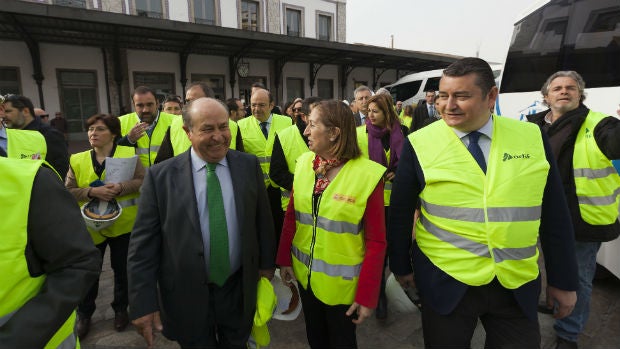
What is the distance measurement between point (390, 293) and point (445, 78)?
4.08 feet

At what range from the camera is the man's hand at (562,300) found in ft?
5.35

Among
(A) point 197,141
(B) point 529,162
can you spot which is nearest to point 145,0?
(A) point 197,141

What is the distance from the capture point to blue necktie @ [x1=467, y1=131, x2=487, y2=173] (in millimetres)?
1536

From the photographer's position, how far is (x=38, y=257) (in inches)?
45.4

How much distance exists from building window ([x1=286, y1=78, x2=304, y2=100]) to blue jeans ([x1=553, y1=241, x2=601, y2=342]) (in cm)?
1647

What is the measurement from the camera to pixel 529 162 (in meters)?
1.49

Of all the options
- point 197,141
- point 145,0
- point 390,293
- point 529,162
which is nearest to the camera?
point 529,162

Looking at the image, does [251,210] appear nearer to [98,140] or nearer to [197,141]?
[197,141]

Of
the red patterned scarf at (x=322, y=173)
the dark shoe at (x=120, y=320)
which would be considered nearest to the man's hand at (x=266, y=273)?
the red patterned scarf at (x=322, y=173)

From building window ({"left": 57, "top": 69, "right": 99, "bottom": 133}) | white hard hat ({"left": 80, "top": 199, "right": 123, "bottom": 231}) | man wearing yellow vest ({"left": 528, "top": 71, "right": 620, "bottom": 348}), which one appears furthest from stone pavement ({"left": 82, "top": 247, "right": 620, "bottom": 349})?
building window ({"left": 57, "top": 69, "right": 99, "bottom": 133})

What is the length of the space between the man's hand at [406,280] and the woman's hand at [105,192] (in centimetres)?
219

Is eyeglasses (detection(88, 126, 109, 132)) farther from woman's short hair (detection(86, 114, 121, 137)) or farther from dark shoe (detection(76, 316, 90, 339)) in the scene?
dark shoe (detection(76, 316, 90, 339))

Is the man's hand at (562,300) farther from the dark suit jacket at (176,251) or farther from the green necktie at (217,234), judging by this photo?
the green necktie at (217,234)

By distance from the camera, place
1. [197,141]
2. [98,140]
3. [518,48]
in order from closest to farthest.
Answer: [197,141] < [98,140] < [518,48]
